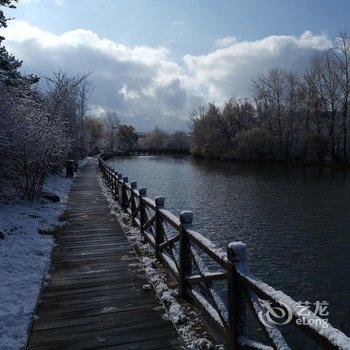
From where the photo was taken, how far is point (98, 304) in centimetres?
629

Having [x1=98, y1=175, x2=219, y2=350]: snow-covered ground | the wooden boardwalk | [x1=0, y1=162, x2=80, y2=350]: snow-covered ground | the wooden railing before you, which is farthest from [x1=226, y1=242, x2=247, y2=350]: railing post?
[x1=0, y1=162, x2=80, y2=350]: snow-covered ground

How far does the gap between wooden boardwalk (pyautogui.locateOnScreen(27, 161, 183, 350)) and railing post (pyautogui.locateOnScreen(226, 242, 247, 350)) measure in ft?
3.08

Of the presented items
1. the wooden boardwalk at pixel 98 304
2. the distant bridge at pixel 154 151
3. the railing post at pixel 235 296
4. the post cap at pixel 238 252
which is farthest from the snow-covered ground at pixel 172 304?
the distant bridge at pixel 154 151

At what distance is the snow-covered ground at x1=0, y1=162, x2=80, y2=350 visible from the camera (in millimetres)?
5477

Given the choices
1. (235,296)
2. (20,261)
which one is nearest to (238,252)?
(235,296)

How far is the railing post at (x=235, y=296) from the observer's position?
4281mm

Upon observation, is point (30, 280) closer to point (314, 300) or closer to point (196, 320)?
point (196, 320)

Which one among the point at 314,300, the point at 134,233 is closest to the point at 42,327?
the point at 134,233

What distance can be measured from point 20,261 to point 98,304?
9.01 ft

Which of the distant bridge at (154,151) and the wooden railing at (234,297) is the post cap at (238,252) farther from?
the distant bridge at (154,151)

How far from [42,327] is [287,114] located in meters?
65.2

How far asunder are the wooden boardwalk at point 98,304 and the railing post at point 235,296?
0.94 m

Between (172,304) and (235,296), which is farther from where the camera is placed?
(172,304)

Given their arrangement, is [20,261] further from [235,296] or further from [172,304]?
[235,296]
